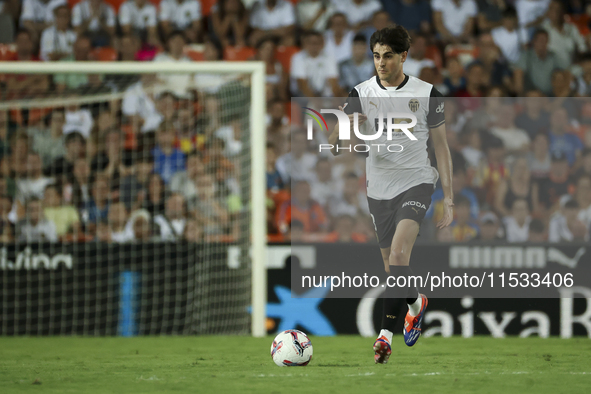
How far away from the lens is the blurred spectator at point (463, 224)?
8.70 meters

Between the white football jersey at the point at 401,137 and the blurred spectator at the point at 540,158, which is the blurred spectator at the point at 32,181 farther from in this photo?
the blurred spectator at the point at 540,158

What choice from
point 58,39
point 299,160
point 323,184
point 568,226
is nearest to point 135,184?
point 299,160

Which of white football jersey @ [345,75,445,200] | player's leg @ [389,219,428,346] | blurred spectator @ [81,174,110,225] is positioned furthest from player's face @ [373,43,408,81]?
blurred spectator @ [81,174,110,225]

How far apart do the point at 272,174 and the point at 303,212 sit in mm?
935

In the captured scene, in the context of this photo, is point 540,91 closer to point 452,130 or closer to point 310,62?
point 452,130

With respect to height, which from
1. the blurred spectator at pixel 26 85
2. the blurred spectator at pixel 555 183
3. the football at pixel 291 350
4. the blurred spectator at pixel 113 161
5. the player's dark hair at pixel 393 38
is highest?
the blurred spectator at pixel 26 85

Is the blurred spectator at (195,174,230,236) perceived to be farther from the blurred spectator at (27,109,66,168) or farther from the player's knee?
the player's knee

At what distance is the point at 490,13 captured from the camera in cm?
1230

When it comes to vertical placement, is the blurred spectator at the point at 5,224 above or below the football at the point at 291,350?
above

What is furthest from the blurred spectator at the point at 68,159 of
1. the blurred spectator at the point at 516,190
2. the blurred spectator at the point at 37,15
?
the blurred spectator at the point at 516,190

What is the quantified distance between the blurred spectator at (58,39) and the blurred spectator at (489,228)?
621 cm

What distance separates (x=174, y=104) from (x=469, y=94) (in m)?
3.83

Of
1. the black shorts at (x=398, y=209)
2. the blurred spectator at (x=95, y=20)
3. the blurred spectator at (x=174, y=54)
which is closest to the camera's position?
the black shorts at (x=398, y=209)

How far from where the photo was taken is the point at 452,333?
8.52 meters
